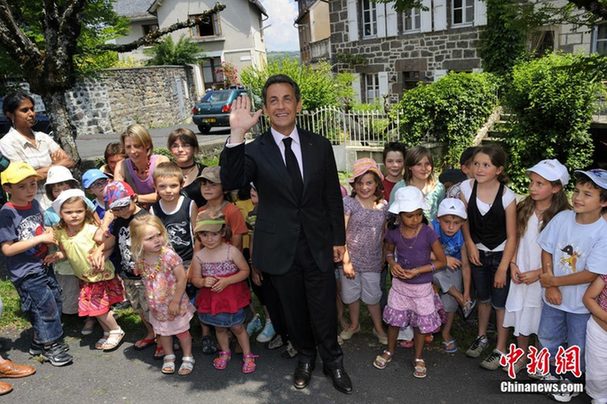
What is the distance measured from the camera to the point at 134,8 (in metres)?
31.5

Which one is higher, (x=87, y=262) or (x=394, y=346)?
(x=87, y=262)

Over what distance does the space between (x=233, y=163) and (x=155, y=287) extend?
142 centimetres

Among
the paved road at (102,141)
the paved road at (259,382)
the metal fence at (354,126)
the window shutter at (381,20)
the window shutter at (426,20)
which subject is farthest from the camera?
the window shutter at (381,20)

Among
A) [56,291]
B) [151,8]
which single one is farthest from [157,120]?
[56,291]

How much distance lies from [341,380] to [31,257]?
9.04 feet

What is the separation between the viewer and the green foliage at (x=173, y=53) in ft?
82.4

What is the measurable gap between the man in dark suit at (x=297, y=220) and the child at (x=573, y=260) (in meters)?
1.44

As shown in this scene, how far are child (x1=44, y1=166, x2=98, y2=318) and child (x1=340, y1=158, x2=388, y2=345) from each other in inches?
91.1

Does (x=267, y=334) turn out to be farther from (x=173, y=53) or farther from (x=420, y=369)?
(x=173, y=53)

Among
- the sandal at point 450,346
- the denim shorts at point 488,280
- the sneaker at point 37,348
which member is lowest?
the sandal at point 450,346

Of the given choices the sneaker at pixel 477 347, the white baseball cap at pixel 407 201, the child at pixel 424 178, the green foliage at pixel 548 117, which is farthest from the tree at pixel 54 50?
the green foliage at pixel 548 117

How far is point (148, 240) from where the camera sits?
11.2 ft

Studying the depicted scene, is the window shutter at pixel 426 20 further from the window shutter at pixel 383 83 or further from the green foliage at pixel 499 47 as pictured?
the window shutter at pixel 383 83

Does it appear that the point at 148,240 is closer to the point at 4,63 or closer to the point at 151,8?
the point at 4,63
